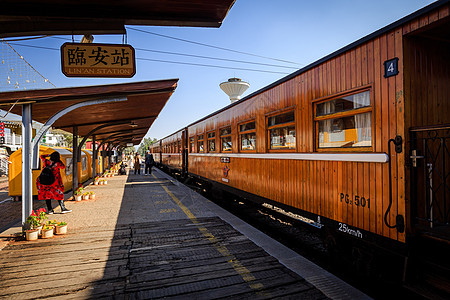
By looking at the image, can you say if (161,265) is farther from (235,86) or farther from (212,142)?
(235,86)

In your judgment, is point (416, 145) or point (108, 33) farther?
point (108, 33)

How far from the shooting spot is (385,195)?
9.55 ft

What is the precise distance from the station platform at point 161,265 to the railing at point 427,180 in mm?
1166

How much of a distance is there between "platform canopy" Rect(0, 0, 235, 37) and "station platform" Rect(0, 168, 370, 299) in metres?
3.08

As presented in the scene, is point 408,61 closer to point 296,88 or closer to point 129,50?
point 296,88

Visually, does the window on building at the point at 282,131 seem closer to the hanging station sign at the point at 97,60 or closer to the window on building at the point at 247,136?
the window on building at the point at 247,136

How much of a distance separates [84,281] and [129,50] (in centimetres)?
309

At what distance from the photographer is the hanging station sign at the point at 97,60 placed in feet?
11.9

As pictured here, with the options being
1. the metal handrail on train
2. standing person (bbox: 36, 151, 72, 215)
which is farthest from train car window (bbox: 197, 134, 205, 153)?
the metal handrail on train

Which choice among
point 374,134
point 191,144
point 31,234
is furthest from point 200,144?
point 374,134

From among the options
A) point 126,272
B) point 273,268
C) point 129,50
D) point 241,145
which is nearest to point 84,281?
point 126,272

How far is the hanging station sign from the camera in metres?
3.62

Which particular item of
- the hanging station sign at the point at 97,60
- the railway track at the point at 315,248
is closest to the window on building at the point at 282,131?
the railway track at the point at 315,248

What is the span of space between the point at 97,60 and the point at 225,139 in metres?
4.46
